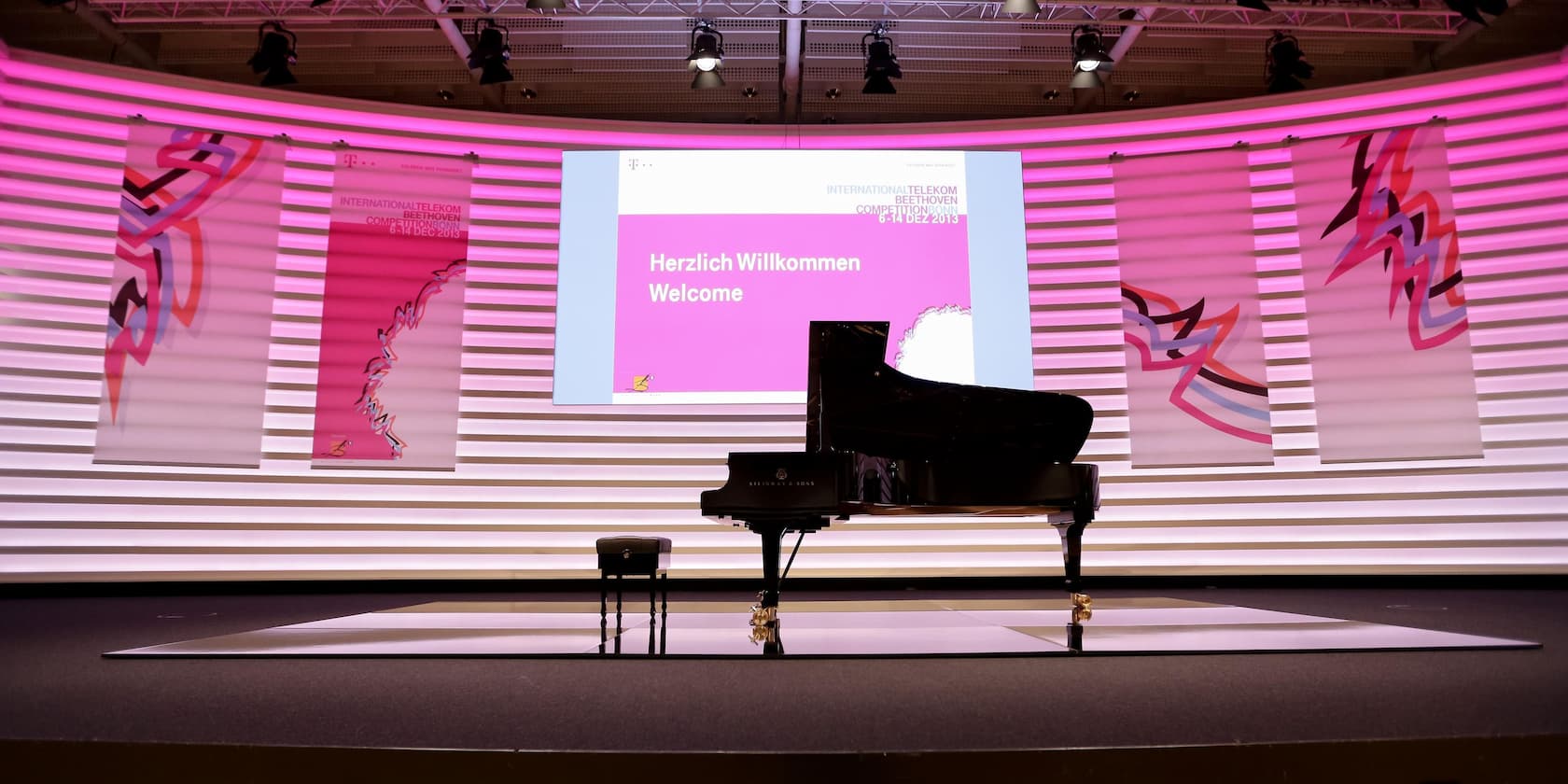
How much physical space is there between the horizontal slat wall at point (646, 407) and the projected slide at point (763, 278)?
1.67ft

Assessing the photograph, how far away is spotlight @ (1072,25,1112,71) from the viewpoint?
6.30m

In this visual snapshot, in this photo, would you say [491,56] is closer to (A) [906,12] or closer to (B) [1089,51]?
(A) [906,12]

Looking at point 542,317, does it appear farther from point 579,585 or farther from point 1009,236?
point 1009,236

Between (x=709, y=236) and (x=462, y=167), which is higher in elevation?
(x=462, y=167)

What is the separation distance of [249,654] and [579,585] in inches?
145

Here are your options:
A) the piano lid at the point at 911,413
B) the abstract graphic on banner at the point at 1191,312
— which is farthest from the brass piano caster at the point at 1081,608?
the abstract graphic on banner at the point at 1191,312

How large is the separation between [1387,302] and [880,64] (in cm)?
421

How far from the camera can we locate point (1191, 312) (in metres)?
6.88

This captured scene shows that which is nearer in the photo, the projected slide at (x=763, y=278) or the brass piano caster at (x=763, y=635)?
the brass piano caster at (x=763, y=635)

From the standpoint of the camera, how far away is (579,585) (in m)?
6.75

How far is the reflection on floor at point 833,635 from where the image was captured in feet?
10.6

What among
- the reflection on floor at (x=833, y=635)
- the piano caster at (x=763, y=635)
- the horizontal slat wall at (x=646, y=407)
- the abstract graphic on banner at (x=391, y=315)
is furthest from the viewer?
the abstract graphic on banner at (x=391, y=315)

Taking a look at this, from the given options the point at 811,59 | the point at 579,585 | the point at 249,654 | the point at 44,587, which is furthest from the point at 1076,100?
the point at 44,587

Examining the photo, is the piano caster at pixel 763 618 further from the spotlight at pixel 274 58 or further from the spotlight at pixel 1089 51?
the spotlight at pixel 274 58
